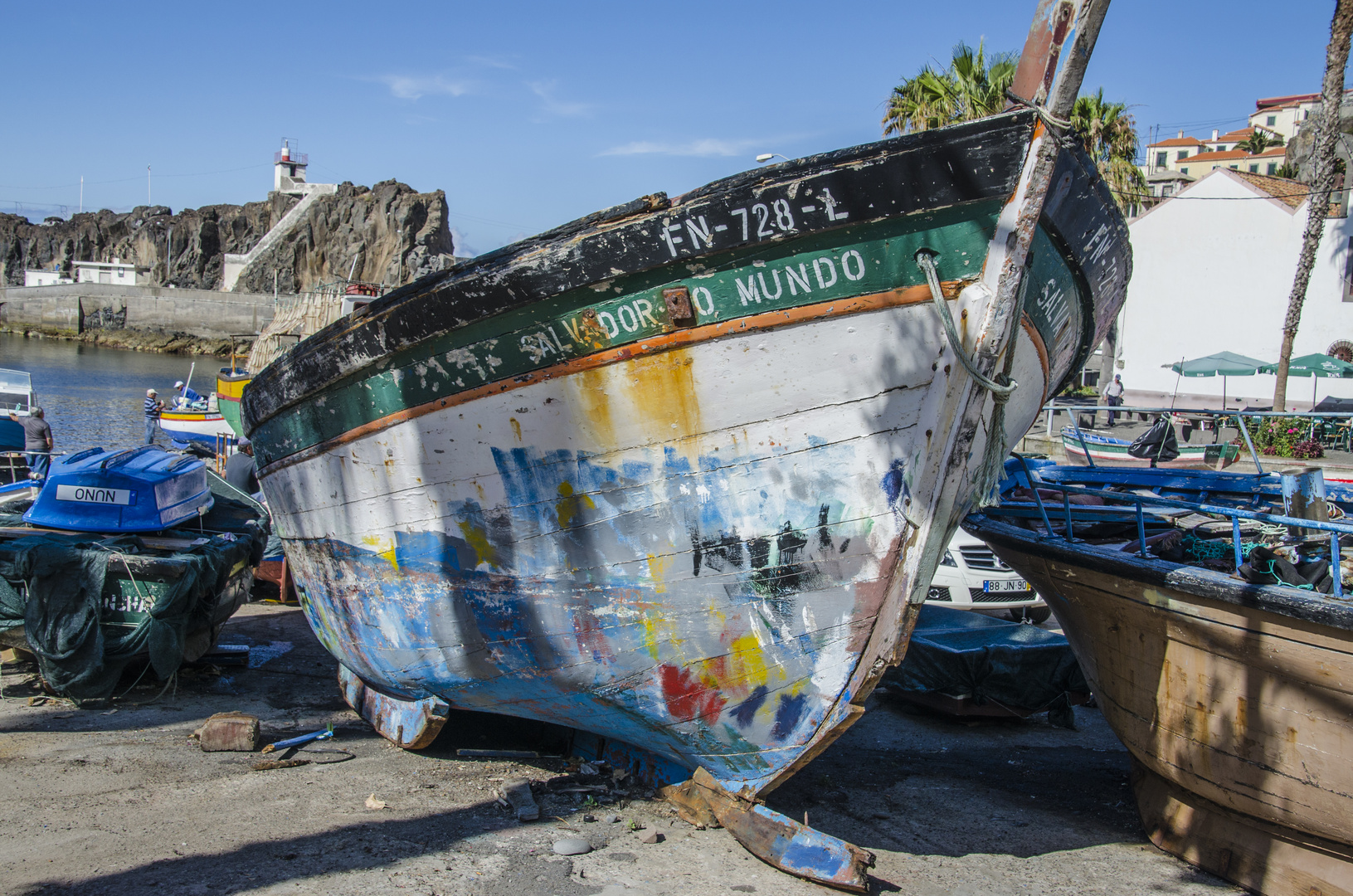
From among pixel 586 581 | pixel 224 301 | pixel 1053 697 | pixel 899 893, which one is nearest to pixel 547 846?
pixel 586 581

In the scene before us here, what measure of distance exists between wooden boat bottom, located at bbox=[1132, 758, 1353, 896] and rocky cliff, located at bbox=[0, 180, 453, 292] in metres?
58.4

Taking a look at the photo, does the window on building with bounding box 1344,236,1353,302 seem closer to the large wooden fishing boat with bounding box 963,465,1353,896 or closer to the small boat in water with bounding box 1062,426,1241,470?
the small boat in water with bounding box 1062,426,1241,470

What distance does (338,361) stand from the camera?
466 cm

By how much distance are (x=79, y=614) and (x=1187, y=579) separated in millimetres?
6145

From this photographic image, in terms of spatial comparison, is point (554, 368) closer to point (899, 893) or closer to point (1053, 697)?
point (899, 893)

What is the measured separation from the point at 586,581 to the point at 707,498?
0.73m

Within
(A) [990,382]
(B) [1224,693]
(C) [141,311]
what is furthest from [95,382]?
(B) [1224,693]

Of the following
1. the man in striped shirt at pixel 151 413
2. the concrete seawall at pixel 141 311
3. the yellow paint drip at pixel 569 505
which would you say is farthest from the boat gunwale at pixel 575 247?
the concrete seawall at pixel 141 311

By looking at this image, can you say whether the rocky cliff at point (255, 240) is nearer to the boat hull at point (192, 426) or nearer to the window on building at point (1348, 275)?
the boat hull at point (192, 426)

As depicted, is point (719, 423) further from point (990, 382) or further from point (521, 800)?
Answer: point (521, 800)

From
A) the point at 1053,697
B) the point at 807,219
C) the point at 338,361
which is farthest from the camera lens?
the point at 1053,697

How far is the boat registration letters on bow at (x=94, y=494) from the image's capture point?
251 inches

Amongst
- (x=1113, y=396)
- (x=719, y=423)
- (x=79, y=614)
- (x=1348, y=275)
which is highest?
(x=1348, y=275)

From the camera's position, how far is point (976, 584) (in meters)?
8.93
